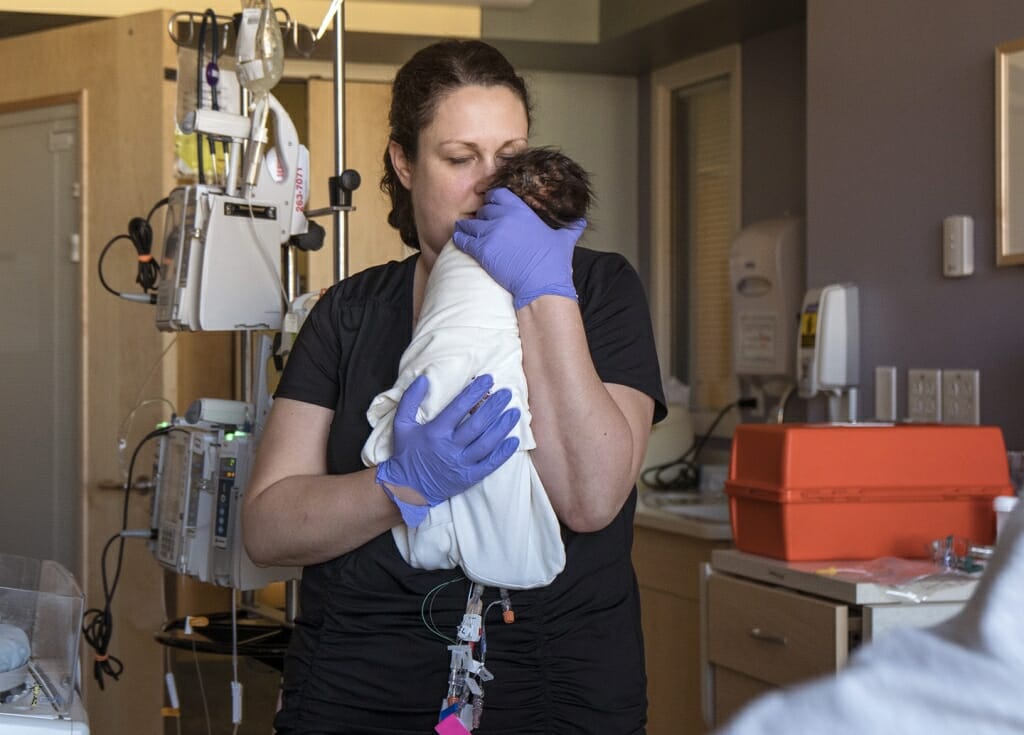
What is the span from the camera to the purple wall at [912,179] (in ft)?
8.24

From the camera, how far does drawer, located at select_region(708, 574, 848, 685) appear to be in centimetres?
209

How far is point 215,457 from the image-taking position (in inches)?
89.0

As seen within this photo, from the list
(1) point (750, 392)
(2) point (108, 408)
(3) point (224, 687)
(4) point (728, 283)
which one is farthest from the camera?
(3) point (224, 687)

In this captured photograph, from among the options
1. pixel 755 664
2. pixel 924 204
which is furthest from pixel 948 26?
pixel 755 664

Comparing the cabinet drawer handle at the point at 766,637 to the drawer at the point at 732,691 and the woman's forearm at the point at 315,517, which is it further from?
the woman's forearm at the point at 315,517

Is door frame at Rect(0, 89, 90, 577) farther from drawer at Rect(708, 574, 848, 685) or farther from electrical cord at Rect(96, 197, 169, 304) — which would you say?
drawer at Rect(708, 574, 848, 685)

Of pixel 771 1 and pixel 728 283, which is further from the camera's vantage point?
pixel 728 283

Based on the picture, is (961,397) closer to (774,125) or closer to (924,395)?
(924,395)

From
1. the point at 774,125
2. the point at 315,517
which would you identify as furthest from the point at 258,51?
the point at 774,125

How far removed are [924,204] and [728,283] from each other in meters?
1.52

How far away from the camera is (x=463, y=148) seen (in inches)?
57.0

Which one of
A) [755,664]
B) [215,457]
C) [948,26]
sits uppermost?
[948,26]

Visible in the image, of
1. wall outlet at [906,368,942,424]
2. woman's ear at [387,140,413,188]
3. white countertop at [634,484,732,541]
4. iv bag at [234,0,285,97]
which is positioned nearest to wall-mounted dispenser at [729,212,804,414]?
white countertop at [634,484,732,541]

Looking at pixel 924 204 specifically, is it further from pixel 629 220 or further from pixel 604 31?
pixel 629 220
